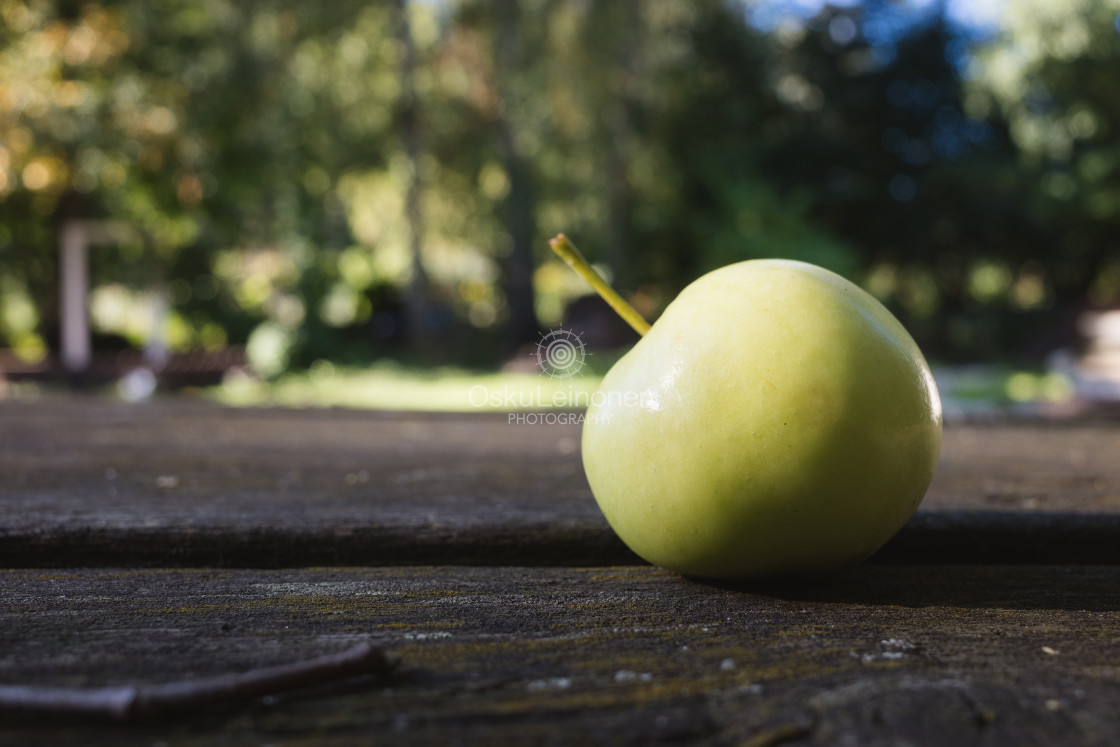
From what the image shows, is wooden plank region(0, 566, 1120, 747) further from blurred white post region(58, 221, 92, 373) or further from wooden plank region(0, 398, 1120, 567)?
blurred white post region(58, 221, 92, 373)

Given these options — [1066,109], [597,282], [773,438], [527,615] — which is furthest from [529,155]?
[527,615]

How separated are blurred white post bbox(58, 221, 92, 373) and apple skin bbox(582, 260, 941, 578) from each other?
1210 cm

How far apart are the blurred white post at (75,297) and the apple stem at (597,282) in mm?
11801

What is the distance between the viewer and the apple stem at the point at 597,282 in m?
1.06

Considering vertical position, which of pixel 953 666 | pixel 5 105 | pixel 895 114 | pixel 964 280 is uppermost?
A: pixel 895 114

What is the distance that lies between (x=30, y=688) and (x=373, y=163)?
15.3 metres

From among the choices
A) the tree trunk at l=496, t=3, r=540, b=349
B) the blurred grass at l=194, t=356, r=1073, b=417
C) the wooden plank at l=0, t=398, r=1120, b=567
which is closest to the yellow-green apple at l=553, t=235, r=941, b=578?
the wooden plank at l=0, t=398, r=1120, b=567

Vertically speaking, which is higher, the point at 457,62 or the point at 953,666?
the point at 457,62

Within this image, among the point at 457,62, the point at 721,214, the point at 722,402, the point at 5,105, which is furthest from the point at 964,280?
the point at 722,402

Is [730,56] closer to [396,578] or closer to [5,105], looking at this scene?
[5,105]

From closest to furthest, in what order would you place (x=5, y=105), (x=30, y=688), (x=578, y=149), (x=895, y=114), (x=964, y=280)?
(x=30, y=688)
(x=5, y=105)
(x=578, y=149)
(x=895, y=114)
(x=964, y=280)

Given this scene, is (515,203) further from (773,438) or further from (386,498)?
(773,438)

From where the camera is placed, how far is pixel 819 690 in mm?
513

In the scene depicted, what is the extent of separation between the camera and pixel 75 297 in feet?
37.6
